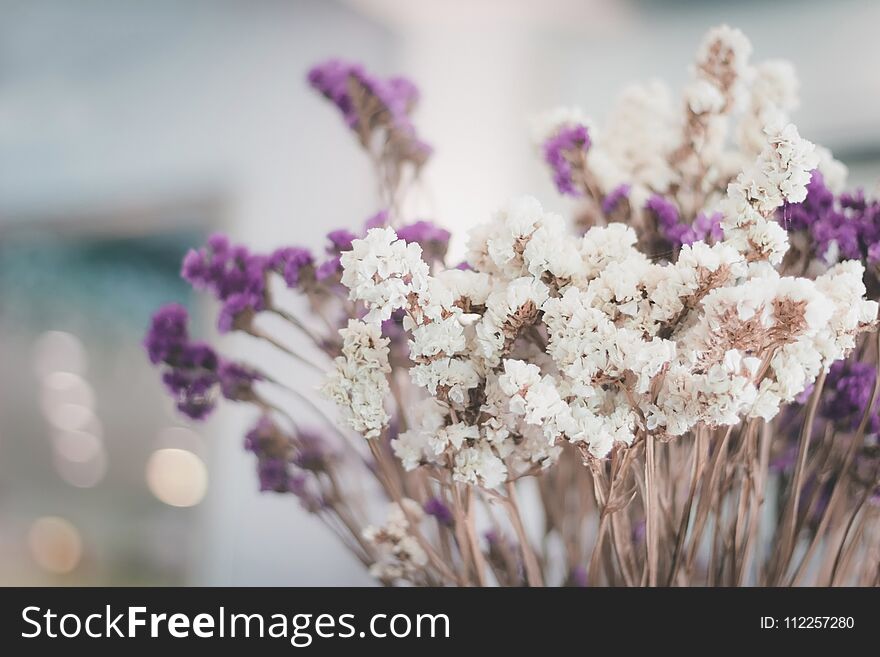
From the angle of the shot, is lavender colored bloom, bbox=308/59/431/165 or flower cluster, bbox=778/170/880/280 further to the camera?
lavender colored bloom, bbox=308/59/431/165

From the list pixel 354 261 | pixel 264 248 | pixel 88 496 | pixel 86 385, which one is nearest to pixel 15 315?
pixel 86 385

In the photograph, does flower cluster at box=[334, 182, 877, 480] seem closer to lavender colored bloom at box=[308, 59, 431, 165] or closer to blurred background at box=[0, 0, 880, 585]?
lavender colored bloom at box=[308, 59, 431, 165]

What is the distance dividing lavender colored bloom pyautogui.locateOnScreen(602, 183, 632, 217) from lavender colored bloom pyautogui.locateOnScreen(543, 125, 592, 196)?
3cm

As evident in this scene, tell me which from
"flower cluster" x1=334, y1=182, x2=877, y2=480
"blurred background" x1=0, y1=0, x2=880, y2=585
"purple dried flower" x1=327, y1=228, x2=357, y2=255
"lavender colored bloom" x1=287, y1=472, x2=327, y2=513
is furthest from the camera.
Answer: "blurred background" x1=0, y1=0, x2=880, y2=585

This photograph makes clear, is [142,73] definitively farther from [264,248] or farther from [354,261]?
[354,261]

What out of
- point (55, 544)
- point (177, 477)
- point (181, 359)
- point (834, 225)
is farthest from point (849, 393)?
point (55, 544)

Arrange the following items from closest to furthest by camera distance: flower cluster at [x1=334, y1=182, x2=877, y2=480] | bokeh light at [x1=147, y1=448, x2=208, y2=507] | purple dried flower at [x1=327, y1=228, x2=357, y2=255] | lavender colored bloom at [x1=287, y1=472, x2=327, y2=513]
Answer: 1. flower cluster at [x1=334, y1=182, x2=877, y2=480]
2. purple dried flower at [x1=327, y1=228, x2=357, y2=255]
3. lavender colored bloom at [x1=287, y1=472, x2=327, y2=513]
4. bokeh light at [x1=147, y1=448, x2=208, y2=507]

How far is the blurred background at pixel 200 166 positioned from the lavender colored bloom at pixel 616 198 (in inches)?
42.2

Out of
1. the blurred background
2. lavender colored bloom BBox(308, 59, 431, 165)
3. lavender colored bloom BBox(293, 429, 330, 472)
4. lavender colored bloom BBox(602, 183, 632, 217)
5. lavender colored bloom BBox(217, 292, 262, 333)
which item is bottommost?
lavender colored bloom BBox(293, 429, 330, 472)

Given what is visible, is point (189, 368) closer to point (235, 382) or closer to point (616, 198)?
point (235, 382)

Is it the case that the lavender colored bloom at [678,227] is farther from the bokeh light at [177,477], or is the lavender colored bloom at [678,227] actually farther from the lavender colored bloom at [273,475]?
the bokeh light at [177,477]

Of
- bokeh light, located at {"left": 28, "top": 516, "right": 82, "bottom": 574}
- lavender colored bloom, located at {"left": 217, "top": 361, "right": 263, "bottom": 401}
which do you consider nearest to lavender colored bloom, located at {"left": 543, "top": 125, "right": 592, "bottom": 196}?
lavender colored bloom, located at {"left": 217, "top": 361, "right": 263, "bottom": 401}

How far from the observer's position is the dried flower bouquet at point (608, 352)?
1.32 ft

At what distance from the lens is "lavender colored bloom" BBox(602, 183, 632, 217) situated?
1.77 feet
